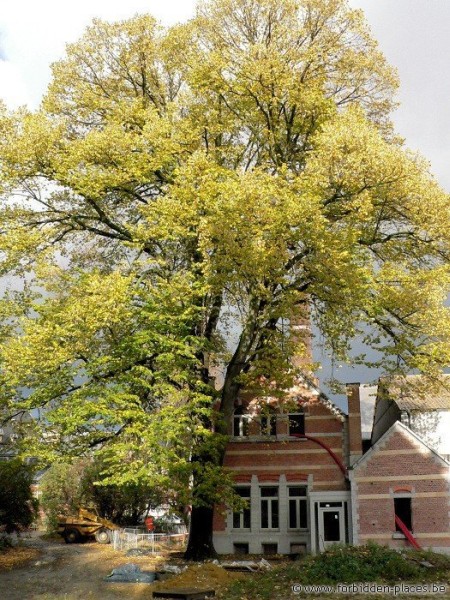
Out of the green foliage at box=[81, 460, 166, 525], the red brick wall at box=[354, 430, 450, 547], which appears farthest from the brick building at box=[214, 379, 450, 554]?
the green foliage at box=[81, 460, 166, 525]

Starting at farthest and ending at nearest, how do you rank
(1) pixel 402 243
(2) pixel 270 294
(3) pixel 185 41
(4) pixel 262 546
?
(4) pixel 262 546 → (3) pixel 185 41 → (1) pixel 402 243 → (2) pixel 270 294

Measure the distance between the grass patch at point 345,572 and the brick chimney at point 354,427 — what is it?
7643 millimetres

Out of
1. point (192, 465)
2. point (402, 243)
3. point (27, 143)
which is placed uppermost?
point (27, 143)

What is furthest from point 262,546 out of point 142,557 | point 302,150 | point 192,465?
point 302,150

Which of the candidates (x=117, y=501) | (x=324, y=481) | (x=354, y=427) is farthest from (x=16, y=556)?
(x=354, y=427)

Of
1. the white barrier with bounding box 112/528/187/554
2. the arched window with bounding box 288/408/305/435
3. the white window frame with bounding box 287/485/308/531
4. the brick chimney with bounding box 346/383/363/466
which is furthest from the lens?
the white barrier with bounding box 112/528/187/554

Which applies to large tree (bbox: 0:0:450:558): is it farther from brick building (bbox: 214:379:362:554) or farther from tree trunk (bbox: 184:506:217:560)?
brick building (bbox: 214:379:362:554)

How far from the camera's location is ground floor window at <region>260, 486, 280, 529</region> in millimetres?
27469

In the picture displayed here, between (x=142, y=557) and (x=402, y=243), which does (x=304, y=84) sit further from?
(x=142, y=557)

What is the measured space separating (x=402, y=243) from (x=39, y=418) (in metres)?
13.3

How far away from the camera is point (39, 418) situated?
1980 centimetres

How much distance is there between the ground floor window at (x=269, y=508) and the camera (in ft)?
90.1

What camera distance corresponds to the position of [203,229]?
19.4m

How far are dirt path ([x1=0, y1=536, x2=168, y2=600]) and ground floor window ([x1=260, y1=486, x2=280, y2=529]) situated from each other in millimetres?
5596
